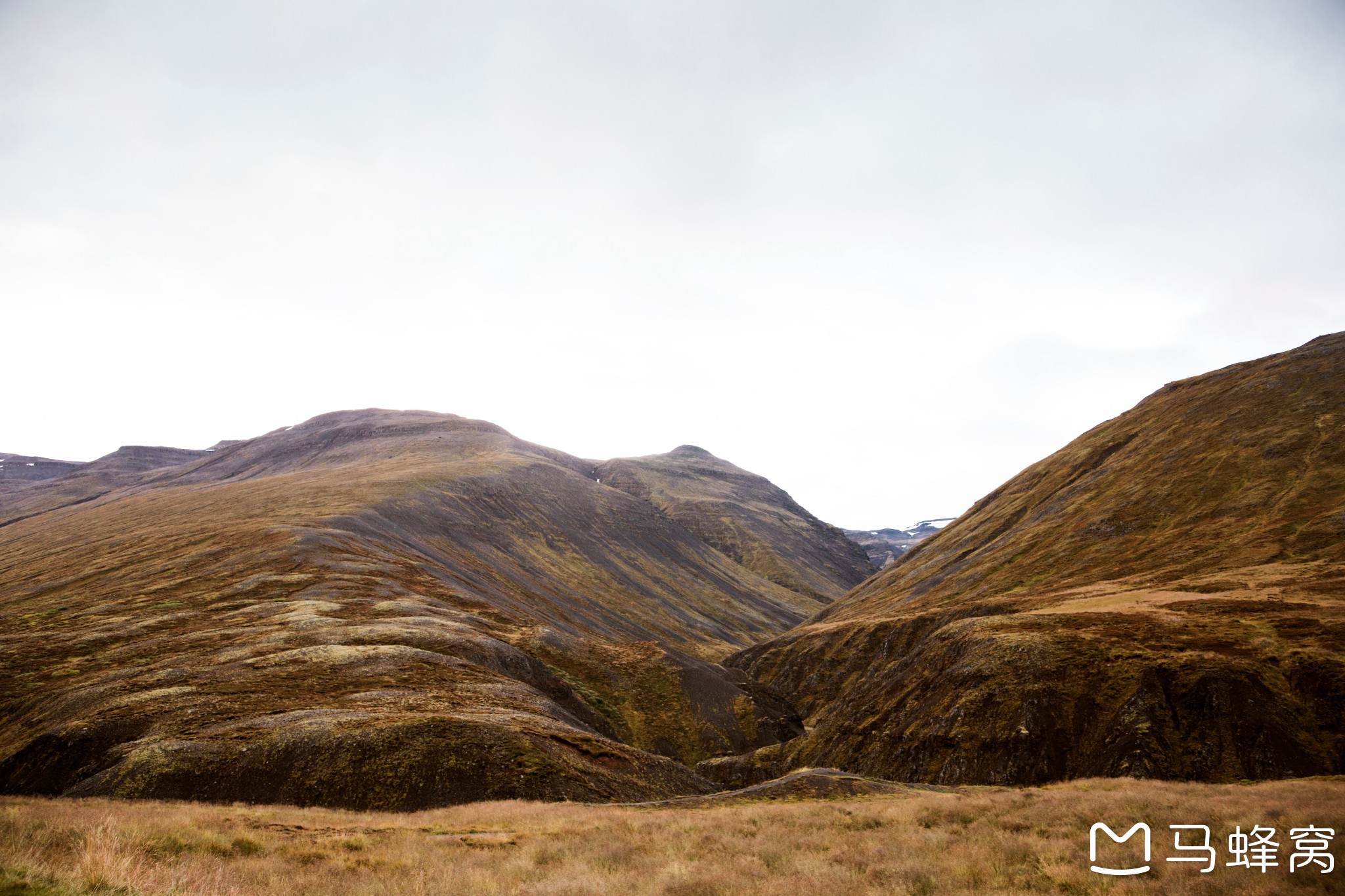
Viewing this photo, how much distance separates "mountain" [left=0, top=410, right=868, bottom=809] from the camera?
91.1ft

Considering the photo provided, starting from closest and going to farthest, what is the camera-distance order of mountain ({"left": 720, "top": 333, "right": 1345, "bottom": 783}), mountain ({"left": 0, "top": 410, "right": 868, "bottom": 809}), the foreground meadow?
the foreground meadow, mountain ({"left": 0, "top": 410, "right": 868, "bottom": 809}), mountain ({"left": 720, "top": 333, "right": 1345, "bottom": 783})

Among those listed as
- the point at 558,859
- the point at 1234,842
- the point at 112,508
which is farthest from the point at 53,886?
the point at 112,508

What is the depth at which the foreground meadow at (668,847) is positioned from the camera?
12016mm

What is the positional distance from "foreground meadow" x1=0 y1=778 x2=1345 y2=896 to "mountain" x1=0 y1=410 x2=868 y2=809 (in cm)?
645

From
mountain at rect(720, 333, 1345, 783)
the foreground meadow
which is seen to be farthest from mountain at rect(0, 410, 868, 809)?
mountain at rect(720, 333, 1345, 783)

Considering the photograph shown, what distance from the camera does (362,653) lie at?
41.6 meters

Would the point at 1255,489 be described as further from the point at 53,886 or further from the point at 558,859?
the point at 53,886

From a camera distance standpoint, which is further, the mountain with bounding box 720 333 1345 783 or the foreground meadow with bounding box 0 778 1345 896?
the mountain with bounding box 720 333 1345 783

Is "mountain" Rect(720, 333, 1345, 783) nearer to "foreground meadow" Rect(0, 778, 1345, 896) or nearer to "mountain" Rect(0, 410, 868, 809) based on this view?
"foreground meadow" Rect(0, 778, 1345, 896)

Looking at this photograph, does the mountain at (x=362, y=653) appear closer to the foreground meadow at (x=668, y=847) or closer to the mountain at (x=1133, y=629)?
the foreground meadow at (x=668, y=847)

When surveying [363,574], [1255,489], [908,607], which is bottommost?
[908,607]

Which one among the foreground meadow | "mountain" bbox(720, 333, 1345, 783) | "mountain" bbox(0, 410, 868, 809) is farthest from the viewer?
"mountain" bbox(720, 333, 1345, 783)

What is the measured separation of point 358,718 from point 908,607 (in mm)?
73106

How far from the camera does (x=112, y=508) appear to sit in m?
144
